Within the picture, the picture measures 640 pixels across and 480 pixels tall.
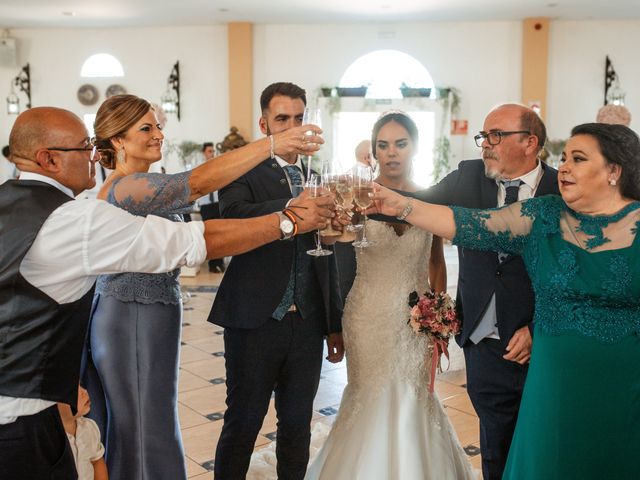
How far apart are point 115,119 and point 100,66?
14.0 metres

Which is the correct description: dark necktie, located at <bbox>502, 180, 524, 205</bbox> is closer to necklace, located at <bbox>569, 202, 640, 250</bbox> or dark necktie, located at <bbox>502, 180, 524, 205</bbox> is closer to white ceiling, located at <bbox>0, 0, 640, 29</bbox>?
necklace, located at <bbox>569, 202, 640, 250</bbox>

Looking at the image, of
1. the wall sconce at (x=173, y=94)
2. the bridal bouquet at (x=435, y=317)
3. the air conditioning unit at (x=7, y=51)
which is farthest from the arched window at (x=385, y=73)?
the bridal bouquet at (x=435, y=317)

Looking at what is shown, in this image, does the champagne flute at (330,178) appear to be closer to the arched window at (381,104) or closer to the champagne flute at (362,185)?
the champagne flute at (362,185)

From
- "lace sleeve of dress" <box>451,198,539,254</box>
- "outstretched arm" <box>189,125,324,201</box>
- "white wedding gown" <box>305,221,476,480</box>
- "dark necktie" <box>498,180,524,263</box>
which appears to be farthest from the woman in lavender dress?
"dark necktie" <box>498,180,524,263</box>

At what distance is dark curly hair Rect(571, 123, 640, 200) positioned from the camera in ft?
7.73

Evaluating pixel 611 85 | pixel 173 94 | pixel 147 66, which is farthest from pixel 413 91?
pixel 147 66

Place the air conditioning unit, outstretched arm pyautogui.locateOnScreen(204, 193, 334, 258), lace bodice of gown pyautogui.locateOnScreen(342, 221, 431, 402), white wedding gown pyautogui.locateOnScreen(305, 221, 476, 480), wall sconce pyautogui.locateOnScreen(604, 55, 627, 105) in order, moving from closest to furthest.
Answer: outstretched arm pyautogui.locateOnScreen(204, 193, 334, 258) < white wedding gown pyautogui.locateOnScreen(305, 221, 476, 480) < lace bodice of gown pyautogui.locateOnScreen(342, 221, 431, 402) < wall sconce pyautogui.locateOnScreen(604, 55, 627, 105) < the air conditioning unit

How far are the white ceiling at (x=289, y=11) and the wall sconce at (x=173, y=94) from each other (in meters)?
1.03

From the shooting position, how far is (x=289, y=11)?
13555 mm

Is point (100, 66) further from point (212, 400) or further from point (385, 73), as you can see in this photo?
point (212, 400)

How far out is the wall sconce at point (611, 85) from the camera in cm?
1420

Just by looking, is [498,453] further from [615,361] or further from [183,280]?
[183,280]

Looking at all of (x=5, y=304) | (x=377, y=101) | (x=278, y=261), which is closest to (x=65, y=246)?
(x=5, y=304)

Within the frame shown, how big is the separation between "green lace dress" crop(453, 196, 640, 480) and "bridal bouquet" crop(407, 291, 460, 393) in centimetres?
67
